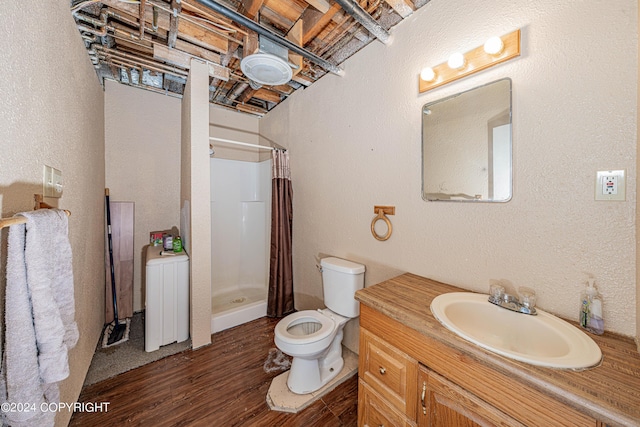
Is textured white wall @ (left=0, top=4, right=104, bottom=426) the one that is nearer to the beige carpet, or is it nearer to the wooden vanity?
the beige carpet

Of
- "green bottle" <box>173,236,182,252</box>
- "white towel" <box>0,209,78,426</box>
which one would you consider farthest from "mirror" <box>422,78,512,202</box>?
"green bottle" <box>173,236,182,252</box>

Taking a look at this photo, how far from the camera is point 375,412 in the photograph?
112cm

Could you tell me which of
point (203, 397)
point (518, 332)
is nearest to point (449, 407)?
point (518, 332)

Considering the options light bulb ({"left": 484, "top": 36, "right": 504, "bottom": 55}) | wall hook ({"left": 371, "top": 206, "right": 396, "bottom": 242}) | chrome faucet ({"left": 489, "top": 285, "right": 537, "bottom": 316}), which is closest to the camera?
chrome faucet ({"left": 489, "top": 285, "right": 537, "bottom": 316})

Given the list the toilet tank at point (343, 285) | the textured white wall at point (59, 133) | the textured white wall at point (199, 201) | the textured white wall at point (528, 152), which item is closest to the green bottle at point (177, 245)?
the textured white wall at point (199, 201)

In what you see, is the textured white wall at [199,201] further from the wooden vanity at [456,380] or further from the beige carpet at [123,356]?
the wooden vanity at [456,380]

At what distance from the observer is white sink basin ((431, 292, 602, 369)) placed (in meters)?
0.69

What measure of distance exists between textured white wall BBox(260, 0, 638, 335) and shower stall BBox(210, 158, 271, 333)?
1.57m

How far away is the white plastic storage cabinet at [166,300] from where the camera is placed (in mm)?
1881

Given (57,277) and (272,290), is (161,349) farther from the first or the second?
(57,277)

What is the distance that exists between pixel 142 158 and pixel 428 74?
2928 millimetres

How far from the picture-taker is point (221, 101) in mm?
2807

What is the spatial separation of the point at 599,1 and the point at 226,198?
317cm

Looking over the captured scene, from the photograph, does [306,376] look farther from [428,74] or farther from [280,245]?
[428,74]
